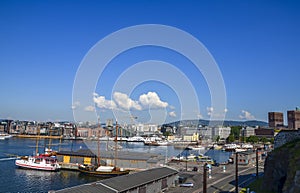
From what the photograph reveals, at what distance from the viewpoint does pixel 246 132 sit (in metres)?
118

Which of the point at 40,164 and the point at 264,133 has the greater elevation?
the point at 264,133

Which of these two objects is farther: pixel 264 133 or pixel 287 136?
pixel 264 133

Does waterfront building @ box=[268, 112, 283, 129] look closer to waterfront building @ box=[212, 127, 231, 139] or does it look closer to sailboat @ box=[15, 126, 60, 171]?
waterfront building @ box=[212, 127, 231, 139]

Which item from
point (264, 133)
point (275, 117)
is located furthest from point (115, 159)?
point (264, 133)

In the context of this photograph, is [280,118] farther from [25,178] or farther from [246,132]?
[25,178]

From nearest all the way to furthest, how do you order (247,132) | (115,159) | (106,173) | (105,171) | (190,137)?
(106,173), (105,171), (115,159), (190,137), (247,132)

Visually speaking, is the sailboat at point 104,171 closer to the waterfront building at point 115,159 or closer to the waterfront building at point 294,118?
the waterfront building at point 115,159

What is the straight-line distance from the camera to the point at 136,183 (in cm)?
1606

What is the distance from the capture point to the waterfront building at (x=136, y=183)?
13789mm

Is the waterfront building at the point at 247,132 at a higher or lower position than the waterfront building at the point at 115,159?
higher

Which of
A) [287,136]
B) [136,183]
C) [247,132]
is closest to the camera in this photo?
[136,183]

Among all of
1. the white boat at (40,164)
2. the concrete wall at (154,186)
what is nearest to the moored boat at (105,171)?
the white boat at (40,164)

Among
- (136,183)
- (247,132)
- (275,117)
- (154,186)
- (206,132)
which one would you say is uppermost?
(275,117)

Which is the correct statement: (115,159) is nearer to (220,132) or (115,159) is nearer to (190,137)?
(190,137)
